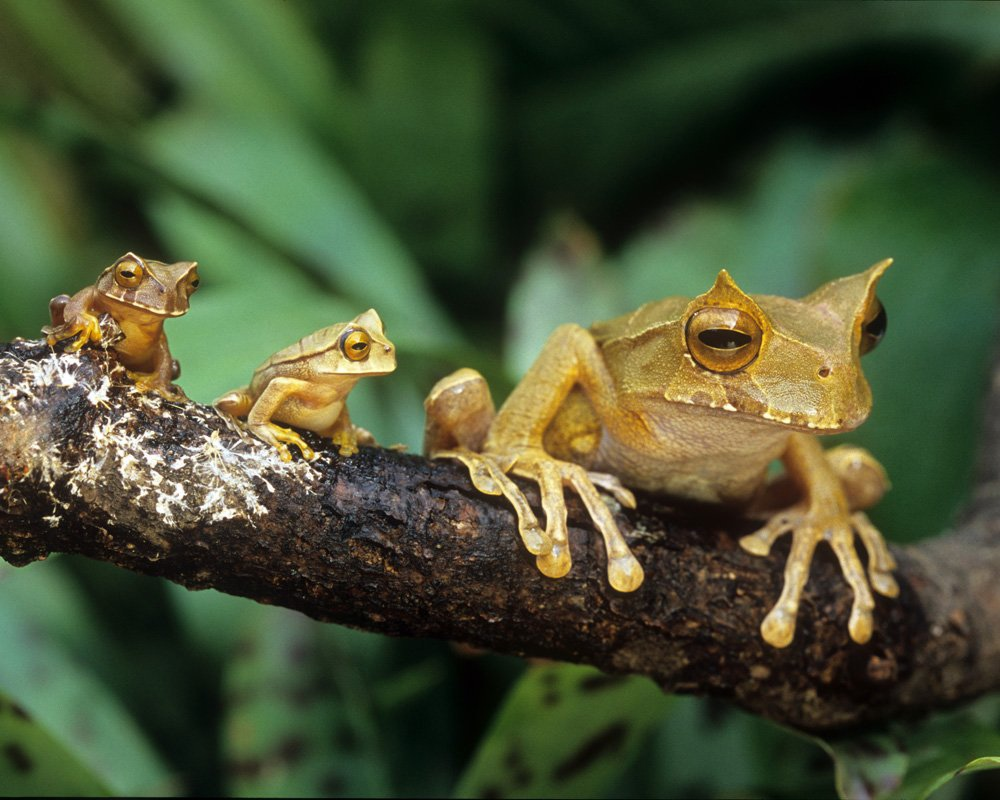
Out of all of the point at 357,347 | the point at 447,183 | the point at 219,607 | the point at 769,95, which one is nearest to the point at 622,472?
the point at 357,347

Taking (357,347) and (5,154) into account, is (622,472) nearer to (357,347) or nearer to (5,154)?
(357,347)

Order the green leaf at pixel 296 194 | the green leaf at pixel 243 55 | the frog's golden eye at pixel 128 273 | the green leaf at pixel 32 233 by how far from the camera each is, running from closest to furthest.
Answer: the frog's golden eye at pixel 128 273
the green leaf at pixel 32 233
the green leaf at pixel 296 194
the green leaf at pixel 243 55

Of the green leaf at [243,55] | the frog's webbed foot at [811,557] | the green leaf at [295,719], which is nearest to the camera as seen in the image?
the frog's webbed foot at [811,557]

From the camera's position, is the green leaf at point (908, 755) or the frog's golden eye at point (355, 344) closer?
the frog's golden eye at point (355, 344)

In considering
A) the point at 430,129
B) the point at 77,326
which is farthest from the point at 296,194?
the point at 77,326

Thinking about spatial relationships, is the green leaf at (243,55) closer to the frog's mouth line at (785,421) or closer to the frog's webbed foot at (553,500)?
the frog's webbed foot at (553,500)

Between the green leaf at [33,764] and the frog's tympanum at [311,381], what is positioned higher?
the frog's tympanum at [311,381]

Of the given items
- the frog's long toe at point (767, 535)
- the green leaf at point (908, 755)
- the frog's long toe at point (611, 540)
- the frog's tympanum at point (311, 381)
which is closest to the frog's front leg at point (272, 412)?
the frog's tympanum at point (311, 381)
